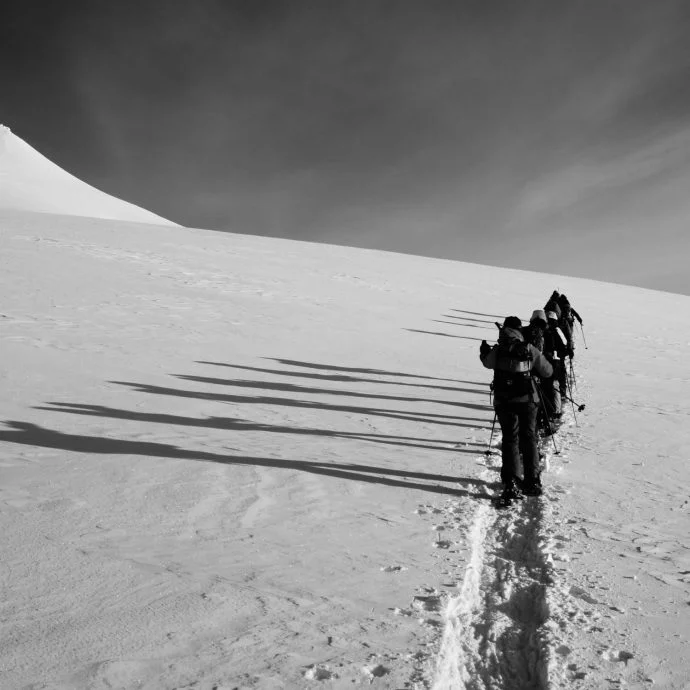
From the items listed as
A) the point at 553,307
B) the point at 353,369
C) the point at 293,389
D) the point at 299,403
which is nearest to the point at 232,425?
the point at 299,403

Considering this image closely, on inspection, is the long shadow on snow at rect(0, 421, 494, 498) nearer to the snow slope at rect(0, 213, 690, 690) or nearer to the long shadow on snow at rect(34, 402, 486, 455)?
the snow slope at rect(0, 213, 690, 690)

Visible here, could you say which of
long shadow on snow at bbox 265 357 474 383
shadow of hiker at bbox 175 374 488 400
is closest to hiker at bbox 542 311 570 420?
shadow of hiker at bbox 175 374 488 400

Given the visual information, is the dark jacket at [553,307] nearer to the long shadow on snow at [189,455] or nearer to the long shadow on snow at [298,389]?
the long shadow on snow at [298,389]

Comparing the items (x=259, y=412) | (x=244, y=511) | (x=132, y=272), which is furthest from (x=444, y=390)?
(x=132, y=272)

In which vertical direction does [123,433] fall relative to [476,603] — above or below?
above

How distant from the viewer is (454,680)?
2971 millimetres

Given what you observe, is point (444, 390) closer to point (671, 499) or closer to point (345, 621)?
point (671, 499)

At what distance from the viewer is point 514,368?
5.51m

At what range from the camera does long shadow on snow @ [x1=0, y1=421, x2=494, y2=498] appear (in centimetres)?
601

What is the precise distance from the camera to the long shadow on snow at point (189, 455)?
601cm

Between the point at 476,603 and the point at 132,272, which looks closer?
the point at 476,603

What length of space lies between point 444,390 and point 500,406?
5.21 m

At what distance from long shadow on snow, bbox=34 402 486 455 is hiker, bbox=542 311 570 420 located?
1427 millimetres

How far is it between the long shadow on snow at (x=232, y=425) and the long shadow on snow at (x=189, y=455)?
0.90 metres
